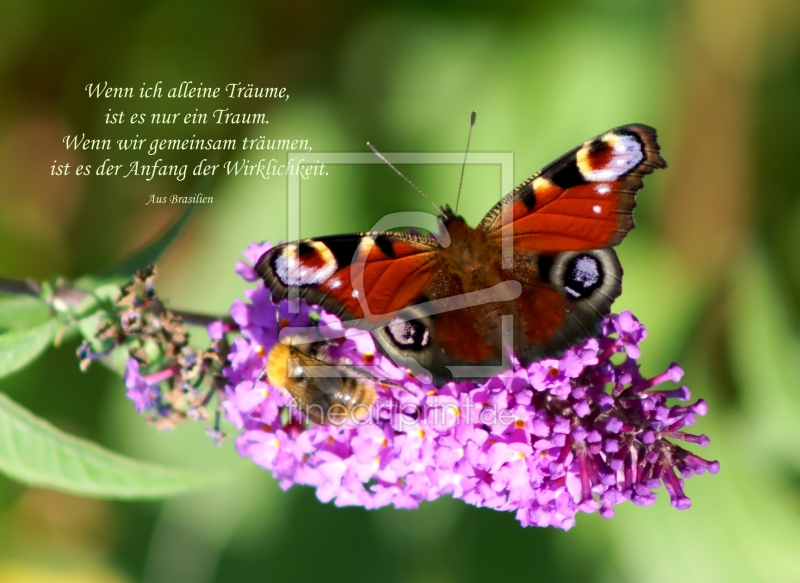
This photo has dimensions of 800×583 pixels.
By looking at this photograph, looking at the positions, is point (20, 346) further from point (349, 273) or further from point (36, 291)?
point (349, 273)

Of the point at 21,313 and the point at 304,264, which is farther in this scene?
the point at 21,313

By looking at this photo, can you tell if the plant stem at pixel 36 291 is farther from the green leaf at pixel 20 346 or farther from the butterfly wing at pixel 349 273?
the butterfly wing at pixel 349 273

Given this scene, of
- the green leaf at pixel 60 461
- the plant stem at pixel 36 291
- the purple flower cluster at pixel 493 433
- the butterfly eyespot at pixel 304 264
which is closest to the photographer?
the purple flower cluster at pixel 493 433

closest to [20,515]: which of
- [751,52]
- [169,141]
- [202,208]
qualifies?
[202,208]

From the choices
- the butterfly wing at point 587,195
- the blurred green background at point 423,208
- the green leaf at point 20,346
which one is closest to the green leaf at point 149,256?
Answer: the green leaf at point 20,346

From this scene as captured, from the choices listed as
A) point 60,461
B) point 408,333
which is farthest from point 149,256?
point 408,333

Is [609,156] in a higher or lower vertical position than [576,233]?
higher
